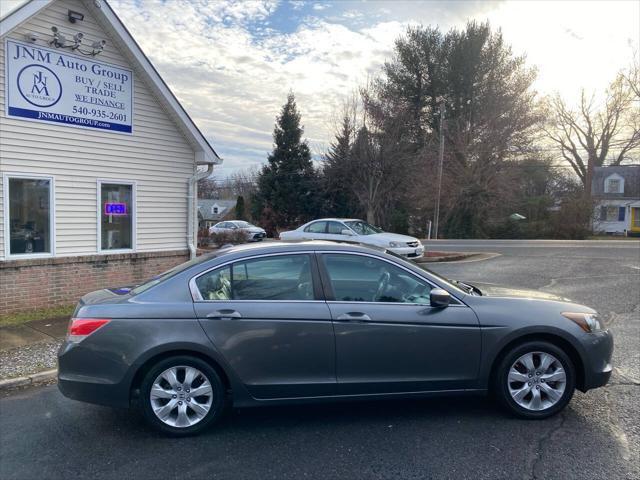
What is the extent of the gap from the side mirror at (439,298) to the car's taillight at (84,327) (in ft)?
8.37

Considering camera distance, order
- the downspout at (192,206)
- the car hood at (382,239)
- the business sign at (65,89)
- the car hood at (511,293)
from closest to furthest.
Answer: the car hood at (511,293) → the business sign at (65,89) → the downspout at (192,206) → the car hood at (382,239)

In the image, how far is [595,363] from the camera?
4.14m

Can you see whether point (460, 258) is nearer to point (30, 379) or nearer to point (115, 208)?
point (115, 208)

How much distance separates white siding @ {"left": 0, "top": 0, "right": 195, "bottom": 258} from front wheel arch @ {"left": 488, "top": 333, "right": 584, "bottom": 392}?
7516 mm

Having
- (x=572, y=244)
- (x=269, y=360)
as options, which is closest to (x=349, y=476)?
(x=269, y=360)

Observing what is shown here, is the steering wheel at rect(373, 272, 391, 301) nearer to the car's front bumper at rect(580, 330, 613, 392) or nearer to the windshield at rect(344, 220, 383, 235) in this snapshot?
the car's front bumper at rect(580, 330, 613, 392)

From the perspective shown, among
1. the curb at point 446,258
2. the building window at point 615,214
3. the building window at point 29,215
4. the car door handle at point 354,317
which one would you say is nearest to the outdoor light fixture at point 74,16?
the building window at point 29,215

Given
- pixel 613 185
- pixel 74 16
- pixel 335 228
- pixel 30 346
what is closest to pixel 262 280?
pixel 30 346

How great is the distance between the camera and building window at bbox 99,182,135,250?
9.38 metres

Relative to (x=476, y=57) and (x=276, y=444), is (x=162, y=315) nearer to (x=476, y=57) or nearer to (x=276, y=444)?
(x=276, y=444)

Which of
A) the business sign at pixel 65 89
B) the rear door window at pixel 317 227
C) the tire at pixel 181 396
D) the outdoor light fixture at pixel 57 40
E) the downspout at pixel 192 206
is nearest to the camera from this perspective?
the tire at pixel 181 396

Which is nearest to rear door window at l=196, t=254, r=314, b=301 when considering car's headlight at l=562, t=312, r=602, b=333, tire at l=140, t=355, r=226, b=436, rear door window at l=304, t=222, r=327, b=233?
tire at l=140, t=355, r=226, b=436

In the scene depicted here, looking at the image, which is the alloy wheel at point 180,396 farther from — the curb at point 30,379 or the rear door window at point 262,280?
the curb at point 30,379

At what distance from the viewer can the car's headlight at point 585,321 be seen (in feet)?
13.7
